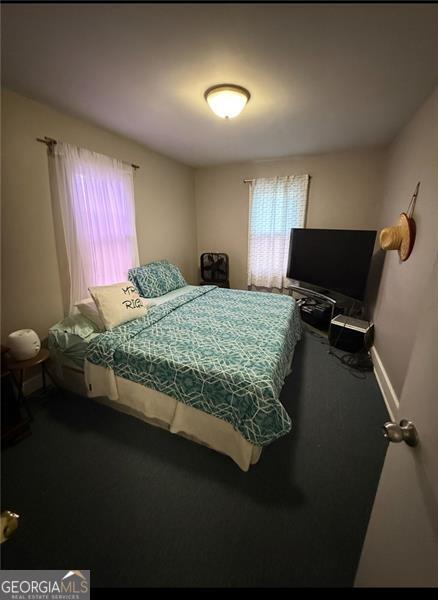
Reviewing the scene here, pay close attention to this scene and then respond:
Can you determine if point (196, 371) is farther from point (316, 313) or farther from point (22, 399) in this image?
point (316, 313)

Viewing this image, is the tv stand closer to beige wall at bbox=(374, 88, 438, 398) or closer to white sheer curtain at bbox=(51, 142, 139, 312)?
beige wall at bbox=(374, 88, 438, 398)

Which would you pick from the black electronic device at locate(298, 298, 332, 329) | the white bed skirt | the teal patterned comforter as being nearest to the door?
the teal patterned comforter

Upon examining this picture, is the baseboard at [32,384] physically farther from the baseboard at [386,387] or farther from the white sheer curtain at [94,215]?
the baseboard at [386,387]

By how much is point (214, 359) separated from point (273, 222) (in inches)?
113

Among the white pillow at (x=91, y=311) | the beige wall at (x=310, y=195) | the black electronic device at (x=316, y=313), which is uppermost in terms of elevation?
the beige wall at (x=310, y=195)

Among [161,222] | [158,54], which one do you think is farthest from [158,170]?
[158,54]

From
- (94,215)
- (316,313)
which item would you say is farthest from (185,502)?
(316,313)

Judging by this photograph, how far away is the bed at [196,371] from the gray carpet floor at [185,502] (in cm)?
17

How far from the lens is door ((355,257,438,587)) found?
0.52m

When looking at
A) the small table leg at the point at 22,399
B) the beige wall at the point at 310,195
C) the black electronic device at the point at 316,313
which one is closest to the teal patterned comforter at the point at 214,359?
the small table leg at the point at 22,399

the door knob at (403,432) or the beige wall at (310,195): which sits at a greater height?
the beige wall at (310,195)

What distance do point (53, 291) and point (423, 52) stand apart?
→ 3181mm

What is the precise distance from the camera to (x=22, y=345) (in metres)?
1.71

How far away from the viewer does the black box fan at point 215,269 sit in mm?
4133
